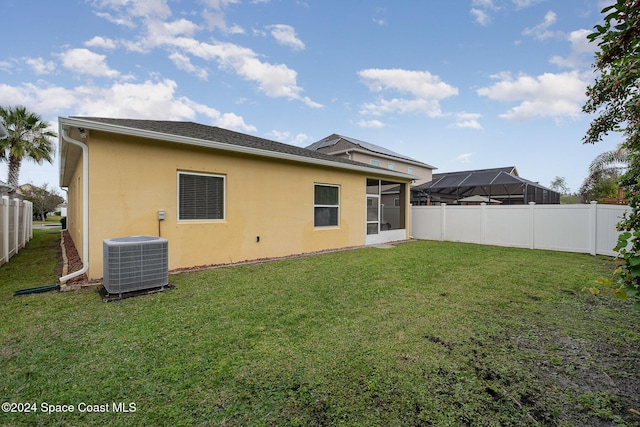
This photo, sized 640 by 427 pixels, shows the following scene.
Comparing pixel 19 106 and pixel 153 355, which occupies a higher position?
pixel 19 106

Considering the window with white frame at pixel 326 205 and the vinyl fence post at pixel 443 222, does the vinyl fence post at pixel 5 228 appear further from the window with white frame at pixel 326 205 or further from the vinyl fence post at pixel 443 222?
the vinyl fence post at pixel 443 222

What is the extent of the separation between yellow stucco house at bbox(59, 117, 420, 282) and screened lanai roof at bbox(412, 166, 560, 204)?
408 inches

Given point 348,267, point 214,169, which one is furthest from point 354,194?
point 214,169

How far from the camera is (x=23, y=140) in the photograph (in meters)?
15.8

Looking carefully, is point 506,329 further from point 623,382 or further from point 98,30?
point 98,30

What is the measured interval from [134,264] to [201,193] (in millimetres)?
2536

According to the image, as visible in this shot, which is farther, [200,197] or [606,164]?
[606,164]

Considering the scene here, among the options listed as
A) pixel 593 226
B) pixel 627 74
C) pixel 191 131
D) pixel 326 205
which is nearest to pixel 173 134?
pixel 191 131

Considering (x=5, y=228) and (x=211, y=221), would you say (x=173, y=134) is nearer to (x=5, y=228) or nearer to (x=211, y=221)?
(x=211, y=221)

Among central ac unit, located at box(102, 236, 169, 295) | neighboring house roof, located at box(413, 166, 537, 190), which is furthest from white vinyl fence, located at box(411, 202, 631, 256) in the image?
central ac unit, located at box(102, 236, 169, 295)

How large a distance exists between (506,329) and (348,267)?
12.5 ft

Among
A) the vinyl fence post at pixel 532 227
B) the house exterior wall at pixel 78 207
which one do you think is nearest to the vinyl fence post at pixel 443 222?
the vinyl fence post at pixel 532 227

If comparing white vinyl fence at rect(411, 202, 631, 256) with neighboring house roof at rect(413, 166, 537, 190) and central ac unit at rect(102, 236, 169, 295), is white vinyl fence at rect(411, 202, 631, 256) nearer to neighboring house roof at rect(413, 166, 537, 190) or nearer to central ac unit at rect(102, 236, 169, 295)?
neighboring house roof at rect(413, 166, 537, 190)

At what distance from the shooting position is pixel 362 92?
48.0ft
